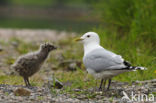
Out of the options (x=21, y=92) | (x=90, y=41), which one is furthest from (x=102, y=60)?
(x=21, y=92)

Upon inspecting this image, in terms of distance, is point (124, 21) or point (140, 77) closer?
point (140, 77)

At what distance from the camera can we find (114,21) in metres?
10.1

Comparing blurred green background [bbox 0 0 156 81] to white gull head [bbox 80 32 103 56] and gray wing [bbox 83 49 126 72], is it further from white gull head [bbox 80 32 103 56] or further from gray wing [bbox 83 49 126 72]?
gray wing [bbox 83 49 126 72]

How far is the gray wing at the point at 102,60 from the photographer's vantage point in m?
5.43

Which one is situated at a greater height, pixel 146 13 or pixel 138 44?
pixel 146 13

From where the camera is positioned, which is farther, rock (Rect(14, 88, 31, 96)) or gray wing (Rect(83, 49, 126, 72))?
gray wing (Rect(83, 49, 126, 72))

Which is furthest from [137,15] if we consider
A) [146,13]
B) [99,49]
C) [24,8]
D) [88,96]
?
[24,8]

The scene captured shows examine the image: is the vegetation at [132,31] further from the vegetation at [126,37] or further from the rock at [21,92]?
the rock at [21,92]

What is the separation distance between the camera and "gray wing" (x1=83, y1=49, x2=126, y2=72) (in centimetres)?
543

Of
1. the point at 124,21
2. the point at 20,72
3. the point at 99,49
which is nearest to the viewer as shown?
the point at 99,49

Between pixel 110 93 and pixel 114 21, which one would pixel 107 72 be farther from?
pixel 114 21

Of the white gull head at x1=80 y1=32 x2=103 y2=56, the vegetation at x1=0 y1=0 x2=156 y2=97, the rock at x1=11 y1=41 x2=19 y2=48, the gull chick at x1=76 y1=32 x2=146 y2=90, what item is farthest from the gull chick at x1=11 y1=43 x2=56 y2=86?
the rock at x1=11 y1=41 x2=19 y2=48

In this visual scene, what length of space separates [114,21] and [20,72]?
419 cm

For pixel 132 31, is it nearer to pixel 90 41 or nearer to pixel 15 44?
pixel 90 41
